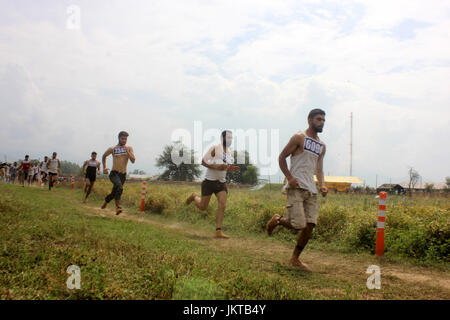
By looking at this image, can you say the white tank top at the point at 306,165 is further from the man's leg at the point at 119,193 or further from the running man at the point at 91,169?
the running man at the point at 91,169

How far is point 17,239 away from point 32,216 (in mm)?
2287

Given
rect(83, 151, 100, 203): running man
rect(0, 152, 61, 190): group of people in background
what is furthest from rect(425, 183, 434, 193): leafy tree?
rect(83, 151, 100, 203): running man

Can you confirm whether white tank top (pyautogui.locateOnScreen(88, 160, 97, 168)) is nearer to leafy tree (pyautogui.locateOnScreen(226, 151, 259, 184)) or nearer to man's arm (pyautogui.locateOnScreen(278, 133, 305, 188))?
man's arm (pyautogui.locateOnScreen(278, 133, 305, 188))

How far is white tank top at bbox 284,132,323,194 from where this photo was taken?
5.20 m

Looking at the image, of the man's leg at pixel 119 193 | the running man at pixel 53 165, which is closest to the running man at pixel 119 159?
the man's leg at pixel 119 193

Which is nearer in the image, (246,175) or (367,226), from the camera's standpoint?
(367,226)

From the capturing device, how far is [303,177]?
5211 millimetres

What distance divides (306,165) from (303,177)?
196mm

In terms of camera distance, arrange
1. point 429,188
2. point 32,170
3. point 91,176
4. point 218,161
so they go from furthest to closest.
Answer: point 429,188
point 32,170
point 91,176
point 218,161

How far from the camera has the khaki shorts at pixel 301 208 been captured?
5082mm

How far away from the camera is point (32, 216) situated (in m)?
6.25

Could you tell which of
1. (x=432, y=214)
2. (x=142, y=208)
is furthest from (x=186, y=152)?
(x=432, y=214)

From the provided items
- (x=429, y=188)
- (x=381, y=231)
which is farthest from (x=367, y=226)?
(x=429, y=188)

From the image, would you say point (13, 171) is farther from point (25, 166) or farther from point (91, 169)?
point (91, 169)
